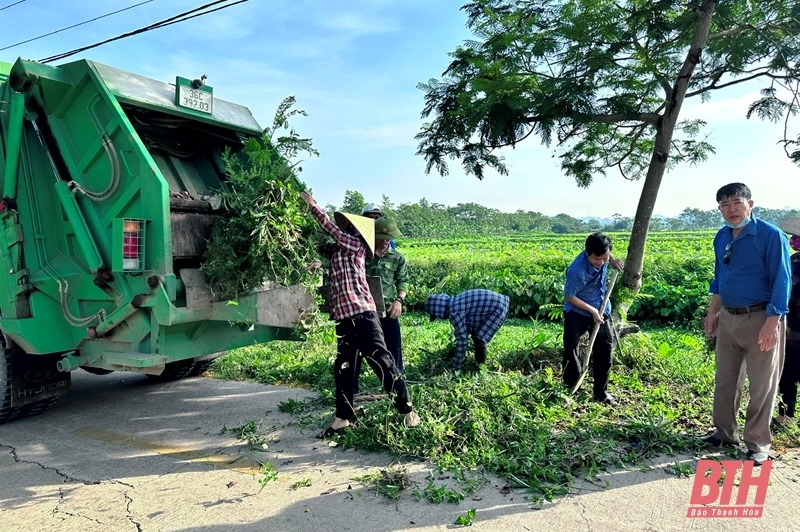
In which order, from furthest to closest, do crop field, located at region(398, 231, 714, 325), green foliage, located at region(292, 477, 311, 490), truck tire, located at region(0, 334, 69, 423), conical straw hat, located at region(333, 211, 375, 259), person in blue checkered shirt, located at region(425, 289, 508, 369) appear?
crop field, located at region(398, 231, 714, 325) → person in blue checkered shirt, located at region(425, 289, 508, 369) → truck tire, located at region(0, 334, 69, 423) → conical straw hat, located at region(333, 211, 375, 259) → green foliage, located at region(292, 477, 311, 490)

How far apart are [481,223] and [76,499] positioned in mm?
73286

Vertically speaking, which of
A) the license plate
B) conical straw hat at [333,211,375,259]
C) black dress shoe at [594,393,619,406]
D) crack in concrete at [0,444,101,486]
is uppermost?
the license plate

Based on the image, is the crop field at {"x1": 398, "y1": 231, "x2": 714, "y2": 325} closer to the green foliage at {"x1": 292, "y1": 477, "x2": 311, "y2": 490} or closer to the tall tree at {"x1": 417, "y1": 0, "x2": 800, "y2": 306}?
the tall tree at {"x1": 417, "y1": 0, "x2": 800, "y2": 306}

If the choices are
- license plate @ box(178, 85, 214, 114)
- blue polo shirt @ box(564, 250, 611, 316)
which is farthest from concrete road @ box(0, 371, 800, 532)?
license plate @ box(178, 85, 214, 114)

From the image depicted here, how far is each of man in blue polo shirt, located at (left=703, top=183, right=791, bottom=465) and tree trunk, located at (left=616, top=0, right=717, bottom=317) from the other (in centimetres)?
178

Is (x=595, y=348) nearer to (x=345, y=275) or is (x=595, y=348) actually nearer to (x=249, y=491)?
(x=345, y=275)

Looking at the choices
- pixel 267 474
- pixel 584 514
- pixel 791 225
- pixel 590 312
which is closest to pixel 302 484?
pixel 267 474

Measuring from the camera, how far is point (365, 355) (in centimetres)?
429

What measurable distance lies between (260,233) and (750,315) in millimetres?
3417

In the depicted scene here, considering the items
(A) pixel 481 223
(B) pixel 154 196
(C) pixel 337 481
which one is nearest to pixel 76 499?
(C) pixel 337 481

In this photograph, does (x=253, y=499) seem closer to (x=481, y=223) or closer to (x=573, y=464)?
(x=573, y=464)

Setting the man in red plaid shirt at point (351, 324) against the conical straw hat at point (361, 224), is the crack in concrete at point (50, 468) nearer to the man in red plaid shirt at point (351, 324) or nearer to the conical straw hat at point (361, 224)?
the man in red plaid shirt at point (351, 324)

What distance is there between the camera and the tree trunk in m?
4.97

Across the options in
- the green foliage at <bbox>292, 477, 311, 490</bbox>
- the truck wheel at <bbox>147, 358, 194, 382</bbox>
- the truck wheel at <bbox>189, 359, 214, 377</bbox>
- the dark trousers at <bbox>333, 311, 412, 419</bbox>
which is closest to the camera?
the green foliage at <bbox>292, 477, 311, 490</bbox>
